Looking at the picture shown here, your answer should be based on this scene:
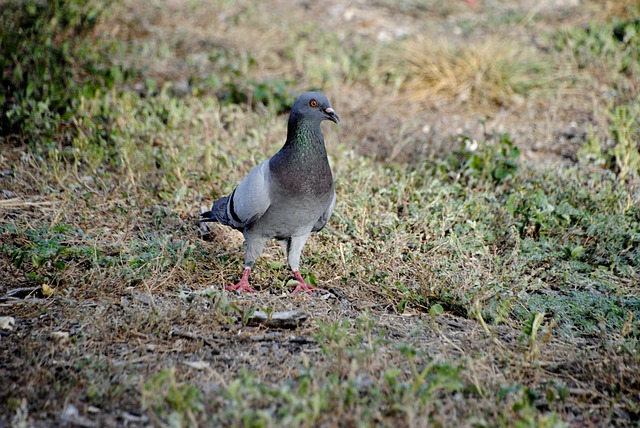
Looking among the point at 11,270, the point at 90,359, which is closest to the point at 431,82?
the point at 11,270

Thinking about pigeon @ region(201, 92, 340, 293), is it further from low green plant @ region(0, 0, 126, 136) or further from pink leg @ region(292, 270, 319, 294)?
low green plant @ region(0, 0, 126, 136)

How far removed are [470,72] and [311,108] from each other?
161 inches

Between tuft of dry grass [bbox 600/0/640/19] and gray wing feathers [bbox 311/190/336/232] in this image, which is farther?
tuft of dry grass [bbox 600/0/640/19]

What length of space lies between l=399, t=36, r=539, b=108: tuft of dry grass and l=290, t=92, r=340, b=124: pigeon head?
382 centimetres

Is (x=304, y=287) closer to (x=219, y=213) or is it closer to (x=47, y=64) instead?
(x=219, y=213)

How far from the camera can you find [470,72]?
760cm

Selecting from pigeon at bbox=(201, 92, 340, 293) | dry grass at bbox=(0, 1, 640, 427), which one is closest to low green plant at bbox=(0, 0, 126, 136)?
dry grass at bbox=(0, 1, 640, 427)

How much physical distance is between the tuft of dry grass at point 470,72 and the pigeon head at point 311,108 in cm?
382

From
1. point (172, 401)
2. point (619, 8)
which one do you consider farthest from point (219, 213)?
point (619, 8)

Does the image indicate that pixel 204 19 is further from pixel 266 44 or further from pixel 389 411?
Result: pixel 389 411

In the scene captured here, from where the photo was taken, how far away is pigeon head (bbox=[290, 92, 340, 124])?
4.00 meters

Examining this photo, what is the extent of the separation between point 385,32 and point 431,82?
6.57 ft

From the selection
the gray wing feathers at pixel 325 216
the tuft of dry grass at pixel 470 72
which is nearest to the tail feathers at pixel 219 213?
the gray wing feathers at pixel 325 216

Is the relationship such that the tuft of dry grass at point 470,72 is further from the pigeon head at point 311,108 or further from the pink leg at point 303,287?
the pink leg at point 303,287
